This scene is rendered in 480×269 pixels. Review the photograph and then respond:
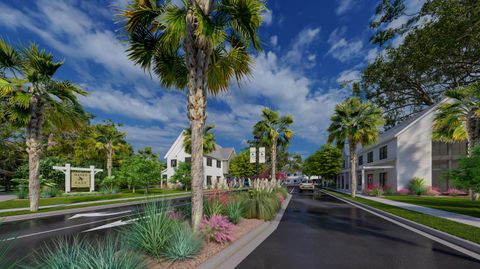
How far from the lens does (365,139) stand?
2367 centimetres

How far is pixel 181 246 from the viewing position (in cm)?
495

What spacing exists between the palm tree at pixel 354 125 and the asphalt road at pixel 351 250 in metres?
14.9

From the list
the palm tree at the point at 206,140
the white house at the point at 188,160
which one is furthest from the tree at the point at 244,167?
the palm tree at the point at 206,140

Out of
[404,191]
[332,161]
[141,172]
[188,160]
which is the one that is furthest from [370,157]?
[141,172]

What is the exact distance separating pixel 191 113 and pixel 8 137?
35.9 metres

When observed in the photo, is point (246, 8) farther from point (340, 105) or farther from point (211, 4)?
point (340, 105)

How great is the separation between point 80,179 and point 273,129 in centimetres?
2183

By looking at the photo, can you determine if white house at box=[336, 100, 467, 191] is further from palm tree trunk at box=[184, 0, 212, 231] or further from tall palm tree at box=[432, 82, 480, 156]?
palm tree trunk at box=[184, 0, 212, 231]

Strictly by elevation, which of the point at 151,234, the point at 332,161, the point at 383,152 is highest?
the point at 383,152

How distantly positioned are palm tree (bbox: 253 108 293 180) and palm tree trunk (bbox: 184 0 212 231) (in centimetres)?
1665

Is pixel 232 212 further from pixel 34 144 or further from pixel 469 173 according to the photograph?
pixel 34 144

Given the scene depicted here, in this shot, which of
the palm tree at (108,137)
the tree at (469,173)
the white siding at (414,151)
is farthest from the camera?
the palm tree at (108,137)

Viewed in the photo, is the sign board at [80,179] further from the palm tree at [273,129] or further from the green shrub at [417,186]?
the green shrub at [417,186]

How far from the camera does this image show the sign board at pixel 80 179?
2698 centimetres
